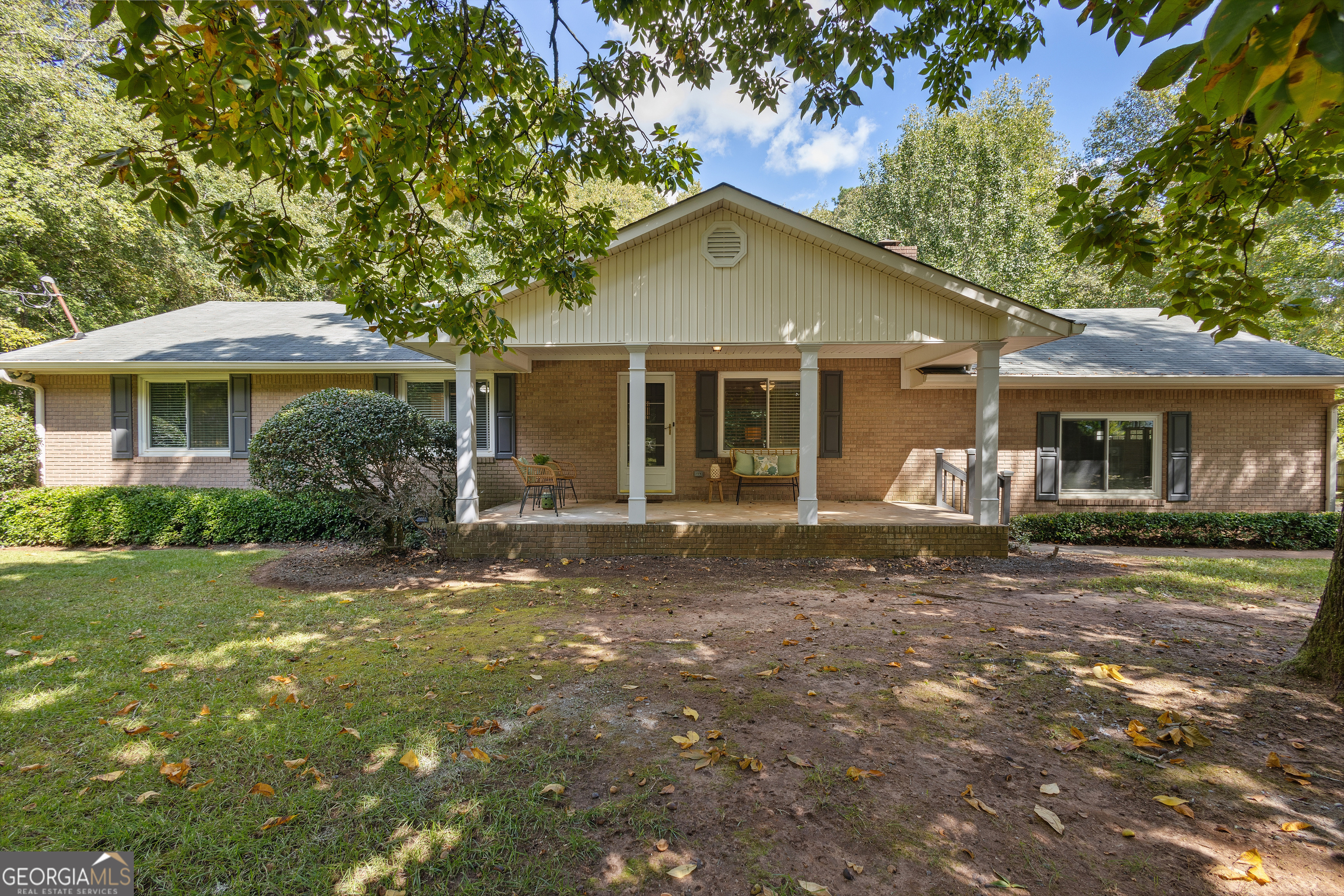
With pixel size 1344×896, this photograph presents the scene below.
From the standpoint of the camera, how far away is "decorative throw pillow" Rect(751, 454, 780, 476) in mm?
9688

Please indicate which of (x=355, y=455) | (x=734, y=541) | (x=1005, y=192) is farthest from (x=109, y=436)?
(x=1005, y=192)

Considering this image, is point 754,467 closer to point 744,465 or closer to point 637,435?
point 744,465

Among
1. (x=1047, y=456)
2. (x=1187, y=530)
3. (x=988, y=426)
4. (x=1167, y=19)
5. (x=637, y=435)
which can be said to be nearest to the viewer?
(x=1167, y=19)

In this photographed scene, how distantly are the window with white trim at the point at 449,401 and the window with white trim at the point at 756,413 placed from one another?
14.0 ft

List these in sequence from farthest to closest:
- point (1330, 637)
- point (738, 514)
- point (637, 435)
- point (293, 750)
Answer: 1. point (738, 514)
2. point (637, 435)
3. point (1330, 637)
4. point (293, 750)

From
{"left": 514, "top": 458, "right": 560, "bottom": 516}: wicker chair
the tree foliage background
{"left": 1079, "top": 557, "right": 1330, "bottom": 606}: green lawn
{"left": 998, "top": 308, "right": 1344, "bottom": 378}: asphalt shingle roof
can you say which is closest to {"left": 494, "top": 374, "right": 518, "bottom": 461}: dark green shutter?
{"left": 514, "top": 458, "right": 560, "bottom": 516}: wicker chair

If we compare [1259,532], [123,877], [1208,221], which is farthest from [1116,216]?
[1259,532]

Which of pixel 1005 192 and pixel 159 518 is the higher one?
pixel 1005 192

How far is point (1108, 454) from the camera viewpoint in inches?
403

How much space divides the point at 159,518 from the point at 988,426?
41.0ft

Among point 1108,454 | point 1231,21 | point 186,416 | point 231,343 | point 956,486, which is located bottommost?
point 956,486

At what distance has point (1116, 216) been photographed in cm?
364

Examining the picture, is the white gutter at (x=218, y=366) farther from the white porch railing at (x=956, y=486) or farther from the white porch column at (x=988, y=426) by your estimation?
the white porch railing at (x=956, y=486)

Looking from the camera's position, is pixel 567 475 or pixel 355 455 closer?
pixel 355 455
